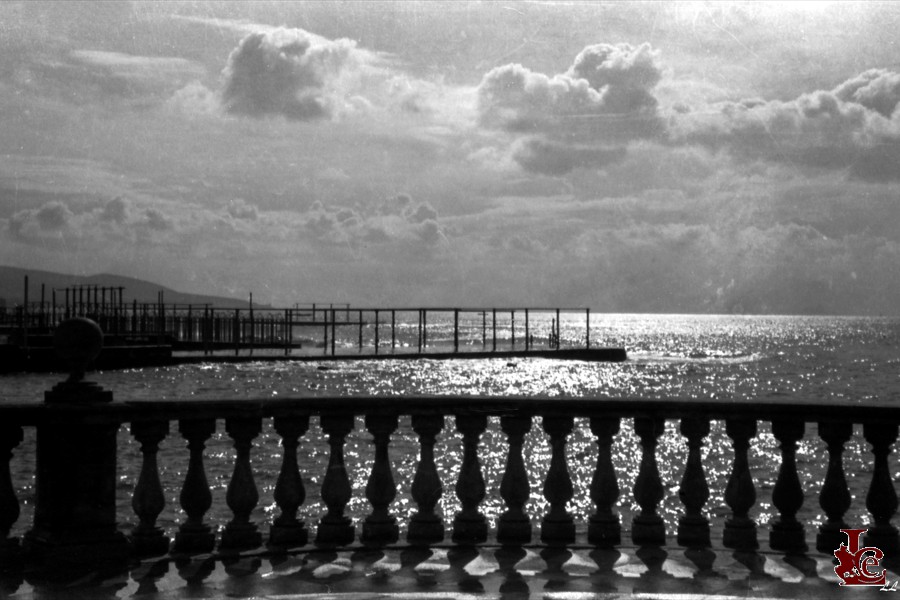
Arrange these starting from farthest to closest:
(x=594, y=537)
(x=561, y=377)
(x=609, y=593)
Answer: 1. (x=561, y=377)
2. (x=594, y=537)
3. (x=609, y=593)

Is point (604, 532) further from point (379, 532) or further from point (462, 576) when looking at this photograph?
point (379, 532)

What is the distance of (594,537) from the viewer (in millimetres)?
5555

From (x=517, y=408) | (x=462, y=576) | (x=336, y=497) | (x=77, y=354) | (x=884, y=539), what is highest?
(x=77, y=354)

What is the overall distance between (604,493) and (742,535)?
2.43ft

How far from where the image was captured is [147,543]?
5.31 m

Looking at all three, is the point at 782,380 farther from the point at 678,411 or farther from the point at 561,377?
the point at 678,411

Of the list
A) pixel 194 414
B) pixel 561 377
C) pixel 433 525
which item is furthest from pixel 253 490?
pixel 561 377

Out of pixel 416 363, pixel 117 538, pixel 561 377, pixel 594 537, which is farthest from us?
pixel 416 363

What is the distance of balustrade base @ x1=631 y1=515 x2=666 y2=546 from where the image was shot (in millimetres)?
5566

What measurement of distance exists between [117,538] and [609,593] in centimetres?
241

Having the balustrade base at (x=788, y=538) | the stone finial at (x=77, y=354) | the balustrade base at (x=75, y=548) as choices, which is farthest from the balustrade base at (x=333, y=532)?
the balustrade base at (x=788, y=538)

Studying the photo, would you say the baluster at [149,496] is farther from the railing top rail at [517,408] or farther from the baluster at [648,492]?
the baluster at [648,492]

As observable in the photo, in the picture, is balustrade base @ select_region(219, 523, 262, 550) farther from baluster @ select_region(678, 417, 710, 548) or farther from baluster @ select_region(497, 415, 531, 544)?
baluster @ select_region(678, 417, 710, 548)

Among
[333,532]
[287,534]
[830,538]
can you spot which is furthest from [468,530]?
[830,538]
